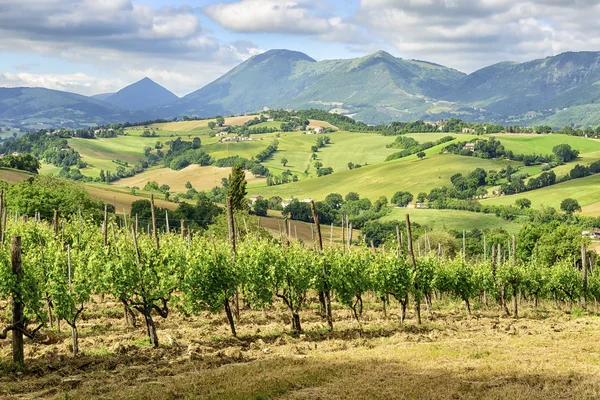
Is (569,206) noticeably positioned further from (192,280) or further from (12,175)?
(192,280)

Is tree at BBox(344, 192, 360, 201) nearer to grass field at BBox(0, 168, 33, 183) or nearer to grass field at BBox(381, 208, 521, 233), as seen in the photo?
grass field at BBox(381, 208, 521, 233)

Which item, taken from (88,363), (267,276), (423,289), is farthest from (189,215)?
(88,363)

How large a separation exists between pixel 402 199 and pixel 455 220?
1133 inches

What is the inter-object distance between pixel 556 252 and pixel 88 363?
76113 mm

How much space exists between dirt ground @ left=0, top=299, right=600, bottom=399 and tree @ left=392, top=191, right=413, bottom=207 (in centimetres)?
13236

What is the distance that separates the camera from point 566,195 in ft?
518

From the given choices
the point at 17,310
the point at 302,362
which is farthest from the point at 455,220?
the point at 17,310

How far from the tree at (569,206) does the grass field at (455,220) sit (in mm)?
13072

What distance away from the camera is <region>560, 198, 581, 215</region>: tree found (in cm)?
14600

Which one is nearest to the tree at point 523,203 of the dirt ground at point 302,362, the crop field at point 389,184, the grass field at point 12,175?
the crop field at point 389,184

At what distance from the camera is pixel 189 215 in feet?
347

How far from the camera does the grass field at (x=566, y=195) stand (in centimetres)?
15112

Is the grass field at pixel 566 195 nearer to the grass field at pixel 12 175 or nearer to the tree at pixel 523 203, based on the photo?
the tree at pixel 523 203

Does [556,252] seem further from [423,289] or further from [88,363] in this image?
[88,363]
